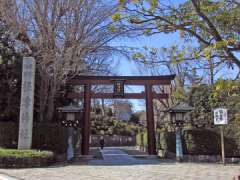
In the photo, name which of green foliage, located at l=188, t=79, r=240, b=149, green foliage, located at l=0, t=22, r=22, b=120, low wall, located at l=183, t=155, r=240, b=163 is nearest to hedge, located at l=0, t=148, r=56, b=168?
green foliage, located at l=0, t=22, r=22, b=120

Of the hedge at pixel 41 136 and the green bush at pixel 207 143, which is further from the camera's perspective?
the green bush at pixel 207 143

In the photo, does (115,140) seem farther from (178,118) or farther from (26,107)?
(26,107)

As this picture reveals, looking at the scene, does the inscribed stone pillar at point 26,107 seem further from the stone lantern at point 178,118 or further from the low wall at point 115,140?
the low wall at point 115,140

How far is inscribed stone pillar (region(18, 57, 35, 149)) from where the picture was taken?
1584cm

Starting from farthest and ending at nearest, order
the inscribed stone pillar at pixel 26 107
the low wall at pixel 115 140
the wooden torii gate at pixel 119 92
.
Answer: the low wall at pixel 115 140 < the wooden torii gate at pixel 119 92 < the inscribed stone pillar at pixel 26 107

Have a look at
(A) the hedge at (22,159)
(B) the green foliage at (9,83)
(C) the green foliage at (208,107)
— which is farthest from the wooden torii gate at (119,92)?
(A) the hedge at (22,159)

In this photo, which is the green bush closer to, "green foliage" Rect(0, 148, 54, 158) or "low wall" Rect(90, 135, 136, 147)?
"green foliage" Rect(0, 148, 54, 158)

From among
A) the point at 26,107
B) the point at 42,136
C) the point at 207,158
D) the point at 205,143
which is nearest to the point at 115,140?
the point at 205,143

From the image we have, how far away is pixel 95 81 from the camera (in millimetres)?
21266

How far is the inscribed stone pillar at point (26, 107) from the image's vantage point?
15844mm

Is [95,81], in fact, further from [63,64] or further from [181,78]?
[181,78]

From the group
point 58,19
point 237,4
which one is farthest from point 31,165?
point 237,4

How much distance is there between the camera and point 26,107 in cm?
1620

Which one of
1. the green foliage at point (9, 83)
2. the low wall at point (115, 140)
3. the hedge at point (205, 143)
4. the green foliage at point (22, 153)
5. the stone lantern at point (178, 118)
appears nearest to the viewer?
the green foliage at point (22, 153)
